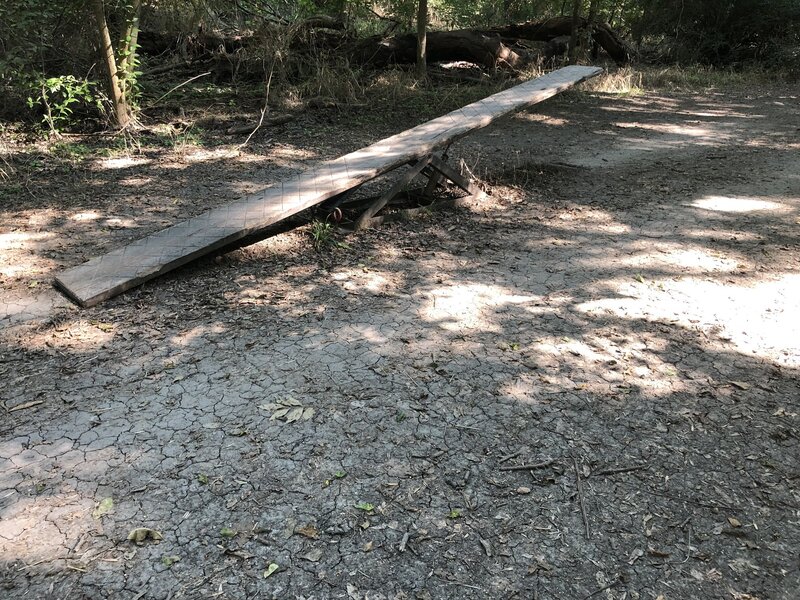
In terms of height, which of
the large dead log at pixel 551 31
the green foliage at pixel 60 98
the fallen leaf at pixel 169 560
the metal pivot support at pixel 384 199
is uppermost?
the large dead log at pixel 551 31

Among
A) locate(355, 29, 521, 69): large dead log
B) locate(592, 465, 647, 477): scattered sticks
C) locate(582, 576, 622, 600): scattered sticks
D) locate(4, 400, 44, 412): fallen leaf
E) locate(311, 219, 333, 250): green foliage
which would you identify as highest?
locate(355, 29, 521, 69): large dead log

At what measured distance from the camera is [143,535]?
2240 mm

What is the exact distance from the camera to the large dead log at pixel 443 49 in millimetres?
10367

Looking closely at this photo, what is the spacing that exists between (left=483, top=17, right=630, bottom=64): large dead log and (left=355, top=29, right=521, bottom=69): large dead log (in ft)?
4.04

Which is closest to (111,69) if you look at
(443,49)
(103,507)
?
(443,49)

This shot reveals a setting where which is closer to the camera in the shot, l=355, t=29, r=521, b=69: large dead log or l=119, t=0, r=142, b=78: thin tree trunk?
l=119, t=0, r=142, b=78: thin tree trunk

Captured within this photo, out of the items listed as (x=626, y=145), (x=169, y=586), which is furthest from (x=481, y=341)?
(x=626, y=145)

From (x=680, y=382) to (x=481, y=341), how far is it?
105cm

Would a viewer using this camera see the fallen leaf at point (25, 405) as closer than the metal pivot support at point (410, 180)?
Yes

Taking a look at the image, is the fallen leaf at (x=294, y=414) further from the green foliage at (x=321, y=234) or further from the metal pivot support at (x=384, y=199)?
the metal pivot support at (x=384, y=199)

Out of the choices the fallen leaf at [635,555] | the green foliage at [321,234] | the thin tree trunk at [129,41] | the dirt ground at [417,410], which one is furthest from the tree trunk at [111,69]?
the fallen leaf at [635,555]

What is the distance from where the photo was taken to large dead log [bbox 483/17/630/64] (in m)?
11.8

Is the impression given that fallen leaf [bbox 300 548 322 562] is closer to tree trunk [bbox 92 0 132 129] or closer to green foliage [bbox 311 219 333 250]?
green foliage [bbox 311 219 333 250]

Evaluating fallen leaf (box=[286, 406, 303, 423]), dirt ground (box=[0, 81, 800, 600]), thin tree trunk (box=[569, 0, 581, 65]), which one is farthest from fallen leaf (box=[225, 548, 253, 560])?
thin tree trunk (box=[569, 0, 581, 65])
